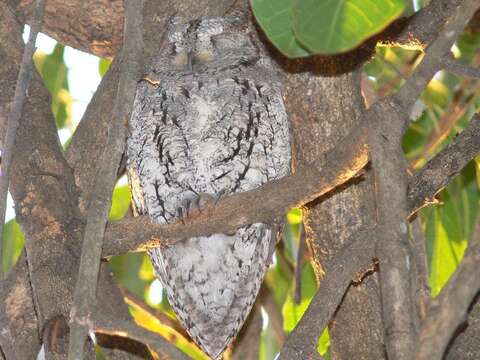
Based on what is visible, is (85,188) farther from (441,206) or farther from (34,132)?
(441,206)

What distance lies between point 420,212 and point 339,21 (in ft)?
5.12

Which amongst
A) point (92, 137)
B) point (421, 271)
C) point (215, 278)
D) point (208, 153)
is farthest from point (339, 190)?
point (92, 137)

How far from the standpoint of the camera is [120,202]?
316cm

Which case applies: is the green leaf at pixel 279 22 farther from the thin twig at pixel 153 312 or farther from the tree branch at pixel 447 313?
the thin twig at pixel 153 312

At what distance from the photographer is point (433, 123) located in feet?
10.6

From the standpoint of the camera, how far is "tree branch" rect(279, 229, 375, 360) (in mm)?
1824

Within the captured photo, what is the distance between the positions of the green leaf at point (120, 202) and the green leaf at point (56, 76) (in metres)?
0.40

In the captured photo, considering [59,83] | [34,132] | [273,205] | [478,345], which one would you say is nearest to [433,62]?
[273,205]

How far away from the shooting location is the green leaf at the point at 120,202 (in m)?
3.15

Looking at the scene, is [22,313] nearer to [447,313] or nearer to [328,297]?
[328,297]

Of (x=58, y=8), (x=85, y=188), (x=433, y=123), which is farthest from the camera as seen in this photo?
(x=433, y=123)

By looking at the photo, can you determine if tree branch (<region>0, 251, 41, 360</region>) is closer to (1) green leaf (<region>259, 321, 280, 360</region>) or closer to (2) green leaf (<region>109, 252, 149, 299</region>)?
(2) green leaf (<region>109, 252, 149, 299</region>)

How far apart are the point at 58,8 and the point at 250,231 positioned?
1032 mm

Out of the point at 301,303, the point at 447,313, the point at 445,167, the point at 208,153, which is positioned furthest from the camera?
the point at 301,303
